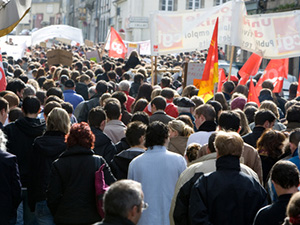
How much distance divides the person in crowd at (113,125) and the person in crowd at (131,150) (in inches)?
63.0

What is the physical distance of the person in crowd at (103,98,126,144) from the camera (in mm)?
7887

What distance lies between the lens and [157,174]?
578 cm

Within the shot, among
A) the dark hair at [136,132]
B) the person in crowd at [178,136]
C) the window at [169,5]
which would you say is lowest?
the person in crowd at [178,136]

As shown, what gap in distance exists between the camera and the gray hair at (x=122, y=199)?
3.72 m

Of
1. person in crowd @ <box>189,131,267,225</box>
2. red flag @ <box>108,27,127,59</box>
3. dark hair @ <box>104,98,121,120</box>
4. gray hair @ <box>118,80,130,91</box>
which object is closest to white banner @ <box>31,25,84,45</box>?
red flag @ <box>108,27,127,59</box>

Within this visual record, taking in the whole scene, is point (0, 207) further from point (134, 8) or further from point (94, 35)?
point (94, 35)

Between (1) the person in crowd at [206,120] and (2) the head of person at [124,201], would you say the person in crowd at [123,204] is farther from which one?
(1) the person in crowd at [206,120]

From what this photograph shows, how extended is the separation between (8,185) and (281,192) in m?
2.16

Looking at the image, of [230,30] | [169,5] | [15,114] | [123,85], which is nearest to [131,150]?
[15,114]

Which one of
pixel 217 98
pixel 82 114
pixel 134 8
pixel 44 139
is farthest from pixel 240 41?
pixel 134 8

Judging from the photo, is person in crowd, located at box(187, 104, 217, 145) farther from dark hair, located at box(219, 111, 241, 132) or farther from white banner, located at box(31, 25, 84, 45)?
white banner, located at box(31, 25, 84, 45)

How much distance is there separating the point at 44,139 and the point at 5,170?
0.99 meters

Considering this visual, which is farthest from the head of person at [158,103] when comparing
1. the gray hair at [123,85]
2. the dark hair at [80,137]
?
the dark hair at [80,137]

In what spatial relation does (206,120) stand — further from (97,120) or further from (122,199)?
(122,199)
